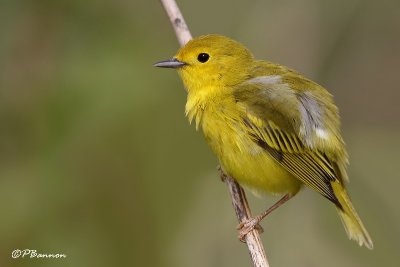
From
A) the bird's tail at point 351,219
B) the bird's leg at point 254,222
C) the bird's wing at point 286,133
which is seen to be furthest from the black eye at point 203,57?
the bird's tail at point 351,219

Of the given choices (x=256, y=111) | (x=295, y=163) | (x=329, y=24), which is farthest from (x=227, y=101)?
(x=329, y=24)

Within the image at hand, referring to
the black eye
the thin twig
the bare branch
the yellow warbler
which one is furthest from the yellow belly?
the bare branch

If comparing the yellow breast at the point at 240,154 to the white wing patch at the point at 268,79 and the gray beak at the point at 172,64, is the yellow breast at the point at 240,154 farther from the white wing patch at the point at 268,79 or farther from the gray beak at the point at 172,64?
the gray beak at the point at 172,64

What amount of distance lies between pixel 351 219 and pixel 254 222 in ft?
2.05

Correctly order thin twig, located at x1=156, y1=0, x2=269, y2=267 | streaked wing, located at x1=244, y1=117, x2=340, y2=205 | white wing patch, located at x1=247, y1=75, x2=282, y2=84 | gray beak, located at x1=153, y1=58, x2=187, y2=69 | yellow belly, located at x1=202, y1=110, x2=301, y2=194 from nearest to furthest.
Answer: thin twig, located at x1=156, y1=0, x2=269, y2=267, streaked wing, located at x1=244, y1=117, x2=340, y2=205, yellow belly, located at x1=202, y1=110, x2=301, y2=194, white wing patch, located at x1=247, y1=75, x2=282, y2=84, gray beak, located at x1=153, y1=58, x2=187, y2=69

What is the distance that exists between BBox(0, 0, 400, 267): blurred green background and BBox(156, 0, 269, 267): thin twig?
1.02 ft

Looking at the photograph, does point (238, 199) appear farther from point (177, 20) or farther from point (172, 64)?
point (177, 20)

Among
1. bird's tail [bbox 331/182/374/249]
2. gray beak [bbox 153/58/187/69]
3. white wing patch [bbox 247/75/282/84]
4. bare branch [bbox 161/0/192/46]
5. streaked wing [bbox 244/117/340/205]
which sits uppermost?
bare branch [bbox 161/0/192/46]

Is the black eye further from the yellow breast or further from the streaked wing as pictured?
the streaked wing

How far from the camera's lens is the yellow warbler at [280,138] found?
4.59 meters

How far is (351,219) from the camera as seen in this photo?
4.62m

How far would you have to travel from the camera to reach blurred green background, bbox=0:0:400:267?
467cm

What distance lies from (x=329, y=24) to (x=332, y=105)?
1.26m

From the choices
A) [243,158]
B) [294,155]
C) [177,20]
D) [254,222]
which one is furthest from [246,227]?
[177,20]
